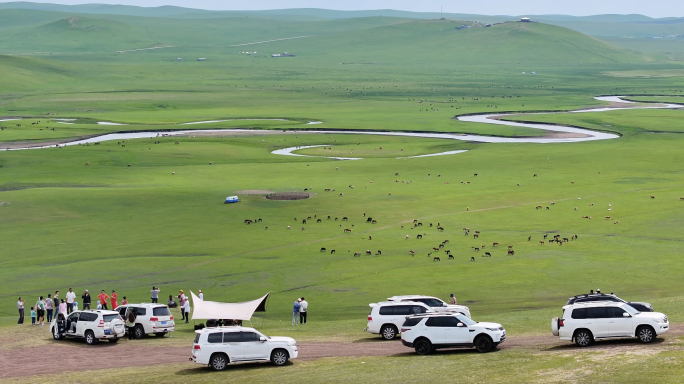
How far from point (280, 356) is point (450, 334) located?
21.4 feet

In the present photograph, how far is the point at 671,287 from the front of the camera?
2202 inches

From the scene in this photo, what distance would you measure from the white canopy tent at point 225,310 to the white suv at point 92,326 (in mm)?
3875

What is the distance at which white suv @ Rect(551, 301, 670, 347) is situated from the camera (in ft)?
116

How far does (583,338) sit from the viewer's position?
36.0m

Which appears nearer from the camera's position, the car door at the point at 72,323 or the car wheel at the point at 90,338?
the car wheel at the point at 90,338

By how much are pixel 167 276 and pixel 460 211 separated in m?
31.8

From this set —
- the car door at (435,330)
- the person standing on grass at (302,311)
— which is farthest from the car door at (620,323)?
the person standing on grass at (302,311)

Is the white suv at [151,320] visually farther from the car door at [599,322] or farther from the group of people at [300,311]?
the car door at [599,322]

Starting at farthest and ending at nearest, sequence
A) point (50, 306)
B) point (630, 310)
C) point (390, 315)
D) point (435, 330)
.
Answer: point (50, 306), point (390, 315), point (435, 330), point (630, 310)

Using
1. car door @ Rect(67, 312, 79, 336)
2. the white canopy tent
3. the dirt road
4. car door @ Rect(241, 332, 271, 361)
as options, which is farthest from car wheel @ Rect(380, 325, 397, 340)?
car door @ Rect(67, 312, 79, 336)

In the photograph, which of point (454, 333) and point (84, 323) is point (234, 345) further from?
point (84, 323)

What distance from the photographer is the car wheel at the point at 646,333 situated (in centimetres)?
3522

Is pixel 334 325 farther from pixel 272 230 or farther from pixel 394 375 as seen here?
pixel 272 230

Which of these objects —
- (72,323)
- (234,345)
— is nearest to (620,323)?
(234,345)
